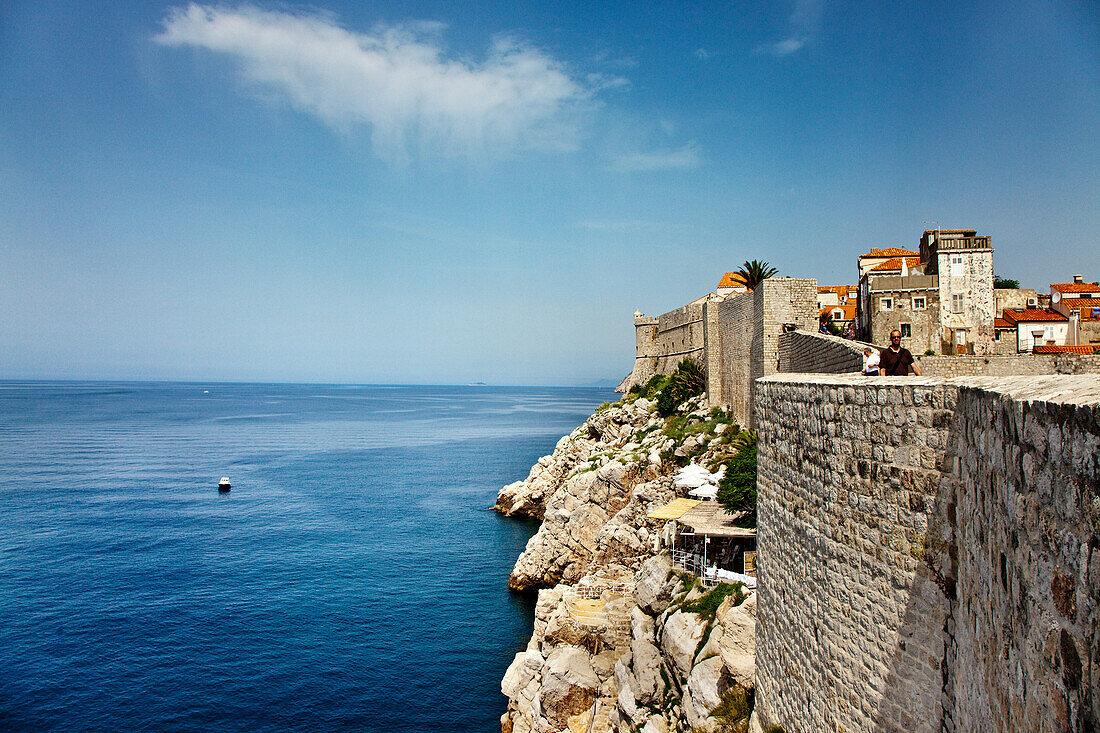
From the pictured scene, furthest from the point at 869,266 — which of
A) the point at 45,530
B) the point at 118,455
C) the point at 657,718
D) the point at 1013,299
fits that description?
the point at 118,455

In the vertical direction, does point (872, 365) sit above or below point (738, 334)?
below

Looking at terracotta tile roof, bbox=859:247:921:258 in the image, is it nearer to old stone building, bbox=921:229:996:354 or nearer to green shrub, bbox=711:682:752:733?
old stone building, bbox=921:229:996:354

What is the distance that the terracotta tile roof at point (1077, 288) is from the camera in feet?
108

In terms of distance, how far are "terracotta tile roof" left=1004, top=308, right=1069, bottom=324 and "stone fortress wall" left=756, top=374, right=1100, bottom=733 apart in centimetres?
2441

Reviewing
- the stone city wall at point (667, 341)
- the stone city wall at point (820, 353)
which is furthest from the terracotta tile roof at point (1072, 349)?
the stone city wall at point (667, 341)

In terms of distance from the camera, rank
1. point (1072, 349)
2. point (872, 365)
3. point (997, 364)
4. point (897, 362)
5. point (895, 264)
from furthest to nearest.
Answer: point (895, 264)
point (1072, 349)
point (997, 364)
point (872, 365)
point (897, 362)

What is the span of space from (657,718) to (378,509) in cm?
3443

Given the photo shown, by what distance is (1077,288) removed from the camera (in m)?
33.6

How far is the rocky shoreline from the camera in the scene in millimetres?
10062

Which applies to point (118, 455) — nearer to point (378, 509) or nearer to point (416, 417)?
point (378, 509)

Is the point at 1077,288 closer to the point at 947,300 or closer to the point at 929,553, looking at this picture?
the point at 947,300

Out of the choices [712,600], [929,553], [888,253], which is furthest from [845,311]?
Answer: [929,553]

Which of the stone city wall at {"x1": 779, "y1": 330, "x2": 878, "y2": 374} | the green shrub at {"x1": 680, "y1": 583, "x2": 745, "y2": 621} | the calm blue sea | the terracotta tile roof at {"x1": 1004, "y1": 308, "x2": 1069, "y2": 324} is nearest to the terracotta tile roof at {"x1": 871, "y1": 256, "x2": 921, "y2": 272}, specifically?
the terracotta tile roof at {"x1": 1004, "y1": 308, "x2": 1069, "y2": 324}

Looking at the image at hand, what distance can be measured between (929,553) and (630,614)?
47.1 ft
